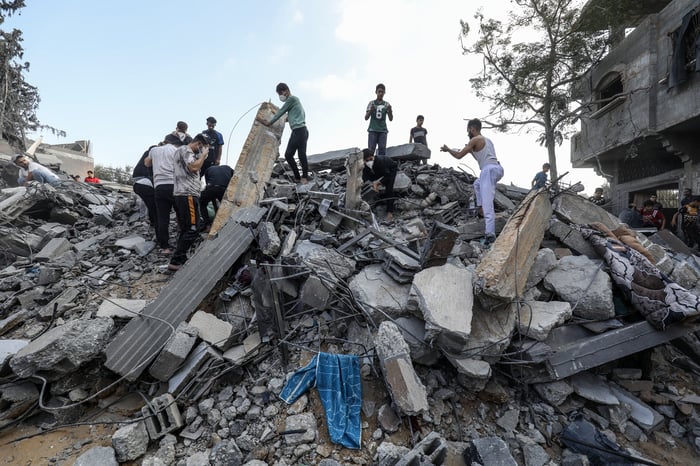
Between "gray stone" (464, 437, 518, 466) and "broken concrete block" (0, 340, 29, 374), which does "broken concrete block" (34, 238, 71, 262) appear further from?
"gray stone" (464, 437, 518, 466)

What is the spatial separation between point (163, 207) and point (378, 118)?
4453mm

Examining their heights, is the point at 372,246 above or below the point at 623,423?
above

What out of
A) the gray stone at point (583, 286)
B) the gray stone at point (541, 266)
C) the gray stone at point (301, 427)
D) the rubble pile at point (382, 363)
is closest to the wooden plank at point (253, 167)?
the rubble pile at point (382, 363)

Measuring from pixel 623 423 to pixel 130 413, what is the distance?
4.34 m

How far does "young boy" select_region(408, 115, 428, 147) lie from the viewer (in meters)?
7.63

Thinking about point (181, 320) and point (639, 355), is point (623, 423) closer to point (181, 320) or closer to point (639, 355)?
point (639, 355)

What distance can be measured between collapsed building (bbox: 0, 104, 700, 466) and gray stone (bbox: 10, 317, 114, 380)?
15 mm

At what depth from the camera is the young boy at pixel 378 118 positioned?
634 cm

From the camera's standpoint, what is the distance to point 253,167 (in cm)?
587

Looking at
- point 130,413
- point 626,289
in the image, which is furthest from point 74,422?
point 626,289

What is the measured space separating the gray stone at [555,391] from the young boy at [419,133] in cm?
606

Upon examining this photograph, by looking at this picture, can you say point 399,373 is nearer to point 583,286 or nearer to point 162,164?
point 583,286

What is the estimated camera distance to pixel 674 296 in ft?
9.38

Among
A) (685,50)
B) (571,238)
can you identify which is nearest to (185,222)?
(571,238)
